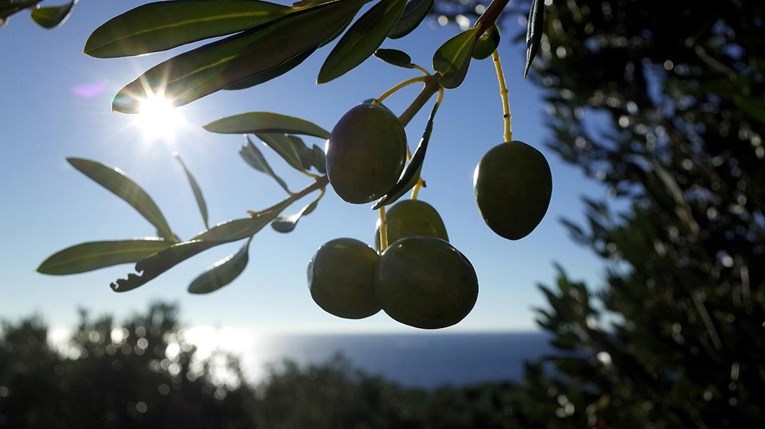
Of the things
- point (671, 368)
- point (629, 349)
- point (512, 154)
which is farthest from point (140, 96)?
point (629, 349)

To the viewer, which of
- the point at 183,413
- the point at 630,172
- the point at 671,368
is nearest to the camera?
the point at 671,368

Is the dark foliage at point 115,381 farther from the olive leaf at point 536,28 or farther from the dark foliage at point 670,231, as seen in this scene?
the olive leaf at point 536,28

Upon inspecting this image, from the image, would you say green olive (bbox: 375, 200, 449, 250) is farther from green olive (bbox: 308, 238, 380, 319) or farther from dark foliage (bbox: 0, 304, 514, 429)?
dark foliage (bbox: 0, 304, 514, 429)

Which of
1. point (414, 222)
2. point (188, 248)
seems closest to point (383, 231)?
point (414, 222)

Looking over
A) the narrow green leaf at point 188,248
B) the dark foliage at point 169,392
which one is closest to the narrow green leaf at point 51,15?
the narrow green leaf at point 188,248

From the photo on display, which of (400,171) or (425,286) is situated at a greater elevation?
(400,171)

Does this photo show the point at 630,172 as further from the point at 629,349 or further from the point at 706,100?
the point at 629,349

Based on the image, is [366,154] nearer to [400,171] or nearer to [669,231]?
[400,171]

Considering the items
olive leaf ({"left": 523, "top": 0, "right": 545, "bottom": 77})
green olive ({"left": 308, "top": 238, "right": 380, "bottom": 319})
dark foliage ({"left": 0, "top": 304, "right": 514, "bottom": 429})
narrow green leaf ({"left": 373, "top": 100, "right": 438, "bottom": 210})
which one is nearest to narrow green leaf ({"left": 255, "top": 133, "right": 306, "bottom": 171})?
green olive ({"left": 308, "top": 238, "right": 380, "bottom": 319})
